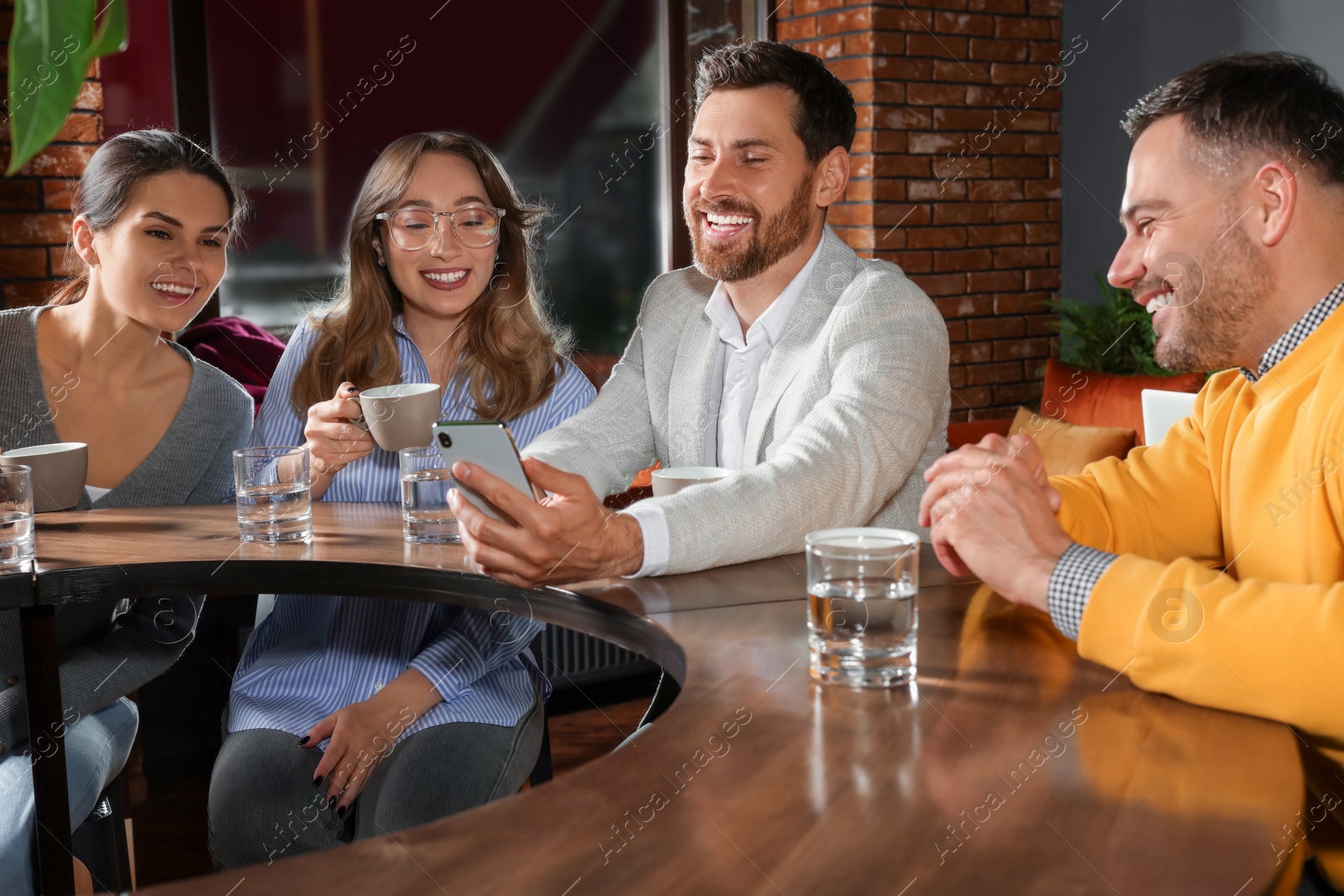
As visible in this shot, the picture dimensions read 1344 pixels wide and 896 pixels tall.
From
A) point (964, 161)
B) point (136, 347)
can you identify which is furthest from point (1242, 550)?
point (964, 161)

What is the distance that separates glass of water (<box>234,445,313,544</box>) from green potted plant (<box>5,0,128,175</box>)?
4.15ft

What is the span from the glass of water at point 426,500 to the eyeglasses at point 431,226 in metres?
0.67

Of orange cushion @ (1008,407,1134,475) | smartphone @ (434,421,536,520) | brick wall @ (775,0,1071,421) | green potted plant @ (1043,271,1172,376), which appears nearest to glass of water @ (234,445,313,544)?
smartphone @ (434,421,536,520)

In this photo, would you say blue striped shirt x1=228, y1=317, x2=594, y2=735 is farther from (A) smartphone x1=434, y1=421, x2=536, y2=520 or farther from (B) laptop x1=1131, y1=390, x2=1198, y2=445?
(B) laptop x1=1131, y1=390, x2=1198, y2=445

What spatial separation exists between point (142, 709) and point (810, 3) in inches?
127

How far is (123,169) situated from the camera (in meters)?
2.22

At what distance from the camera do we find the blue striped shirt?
1.79 meters

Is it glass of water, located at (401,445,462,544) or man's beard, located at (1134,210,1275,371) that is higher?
man's beard, located at (1134,210,1275,371)

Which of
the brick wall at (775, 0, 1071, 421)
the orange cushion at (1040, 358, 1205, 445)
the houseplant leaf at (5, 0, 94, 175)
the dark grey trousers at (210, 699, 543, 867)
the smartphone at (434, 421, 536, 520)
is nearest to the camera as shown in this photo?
the houseplant leaf at (5, 0, 94, 175)

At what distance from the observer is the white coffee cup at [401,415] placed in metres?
1.68

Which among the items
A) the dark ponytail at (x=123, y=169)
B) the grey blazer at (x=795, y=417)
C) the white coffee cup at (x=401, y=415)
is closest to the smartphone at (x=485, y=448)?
the grey blazer at (x=795, y=417)

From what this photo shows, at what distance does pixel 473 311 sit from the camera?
2.24m

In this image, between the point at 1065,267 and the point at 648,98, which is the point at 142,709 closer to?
the point at 648,98

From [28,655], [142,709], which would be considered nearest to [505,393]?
[28,655]
